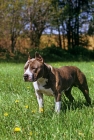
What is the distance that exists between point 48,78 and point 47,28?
18698 millimetres

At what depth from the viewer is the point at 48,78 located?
204 inches

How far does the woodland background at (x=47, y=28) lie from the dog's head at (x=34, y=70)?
15666 mm

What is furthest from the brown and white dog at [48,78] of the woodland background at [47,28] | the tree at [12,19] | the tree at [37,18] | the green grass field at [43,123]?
the tree at [37,18]

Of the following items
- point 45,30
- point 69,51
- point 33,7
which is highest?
point 33,7

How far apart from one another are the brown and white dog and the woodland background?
588 inches

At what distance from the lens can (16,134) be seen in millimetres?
3889

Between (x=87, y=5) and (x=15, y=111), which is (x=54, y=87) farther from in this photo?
(x=87, y=5)

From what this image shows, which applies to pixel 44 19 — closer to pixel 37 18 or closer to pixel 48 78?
pixel 37 18

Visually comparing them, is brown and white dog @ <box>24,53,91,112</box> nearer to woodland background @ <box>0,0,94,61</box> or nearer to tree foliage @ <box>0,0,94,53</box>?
woodland background @ <box>0,0,94,61</box>

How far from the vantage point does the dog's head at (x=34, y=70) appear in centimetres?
471

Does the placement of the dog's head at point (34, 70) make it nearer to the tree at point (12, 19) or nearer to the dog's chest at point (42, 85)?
the dog's chest at point (42, 85)

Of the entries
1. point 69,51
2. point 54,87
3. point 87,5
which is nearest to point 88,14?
point 87,5

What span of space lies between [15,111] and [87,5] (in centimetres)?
2234

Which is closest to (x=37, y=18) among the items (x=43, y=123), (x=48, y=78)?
(x=48, y=78)
